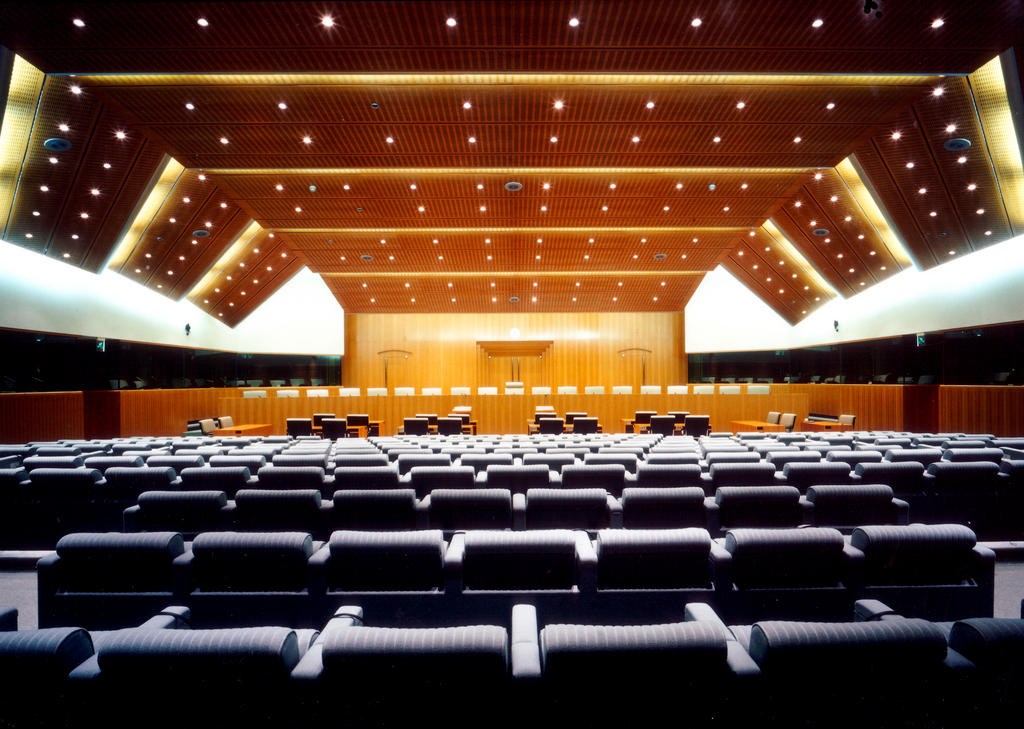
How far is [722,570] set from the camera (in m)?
2.47

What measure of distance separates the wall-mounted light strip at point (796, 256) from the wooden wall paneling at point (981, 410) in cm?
544

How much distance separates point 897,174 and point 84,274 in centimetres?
1885

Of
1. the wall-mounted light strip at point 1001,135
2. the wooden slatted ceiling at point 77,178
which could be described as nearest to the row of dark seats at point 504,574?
the wooden slatted ceiling at point 77,178

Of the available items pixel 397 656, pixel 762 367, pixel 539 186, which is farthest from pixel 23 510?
pixel 762 367

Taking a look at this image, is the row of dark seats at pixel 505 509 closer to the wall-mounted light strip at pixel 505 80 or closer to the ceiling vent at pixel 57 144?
the wall-mounted light strip at pixel 505 80

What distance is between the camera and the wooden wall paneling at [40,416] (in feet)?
36.9

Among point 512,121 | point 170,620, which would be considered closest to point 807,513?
point 170,620

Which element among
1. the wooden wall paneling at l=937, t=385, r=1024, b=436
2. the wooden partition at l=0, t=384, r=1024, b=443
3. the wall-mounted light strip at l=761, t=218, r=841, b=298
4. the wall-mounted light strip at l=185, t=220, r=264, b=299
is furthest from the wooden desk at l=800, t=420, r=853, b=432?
the wall-mounted light strip at l=185, t=220, r=264, b=299

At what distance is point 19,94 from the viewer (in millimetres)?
8469

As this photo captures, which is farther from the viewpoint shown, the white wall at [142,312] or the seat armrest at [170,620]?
the white wall at [142,312]

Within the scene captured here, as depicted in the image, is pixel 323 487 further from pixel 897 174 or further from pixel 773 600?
pixel 897 174

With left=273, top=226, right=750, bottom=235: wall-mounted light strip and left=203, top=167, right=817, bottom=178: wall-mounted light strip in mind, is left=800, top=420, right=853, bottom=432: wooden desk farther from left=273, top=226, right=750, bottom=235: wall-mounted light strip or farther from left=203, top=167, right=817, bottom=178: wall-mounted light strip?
left=203, top=167, right=817, bottom=178: wall-mounted light strip

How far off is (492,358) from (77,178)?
1400 centimetres

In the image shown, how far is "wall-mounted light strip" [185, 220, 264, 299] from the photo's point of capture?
15419 millimetres
